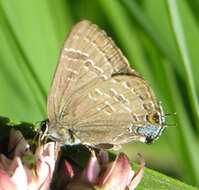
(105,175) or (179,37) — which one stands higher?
(179,37)

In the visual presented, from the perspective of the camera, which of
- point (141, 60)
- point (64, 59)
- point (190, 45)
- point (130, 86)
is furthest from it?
point (190, 45)

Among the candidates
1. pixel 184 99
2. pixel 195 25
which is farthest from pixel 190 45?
pixel 184 99

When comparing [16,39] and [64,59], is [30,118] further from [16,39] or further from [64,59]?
[64,59]

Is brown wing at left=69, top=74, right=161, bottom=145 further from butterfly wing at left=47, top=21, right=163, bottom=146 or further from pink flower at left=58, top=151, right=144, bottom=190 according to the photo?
pink flower at left=58, top=151, right=144, bottom=190

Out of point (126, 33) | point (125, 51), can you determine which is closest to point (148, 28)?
point (126, 33)

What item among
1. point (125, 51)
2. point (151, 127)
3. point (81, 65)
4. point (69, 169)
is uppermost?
point (81, 65)

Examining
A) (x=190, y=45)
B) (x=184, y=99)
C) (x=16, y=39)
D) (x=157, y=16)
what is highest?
(x=16, y=39)

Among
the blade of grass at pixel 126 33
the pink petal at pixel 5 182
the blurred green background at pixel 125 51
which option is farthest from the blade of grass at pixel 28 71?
the pink petal at pixel 5 182

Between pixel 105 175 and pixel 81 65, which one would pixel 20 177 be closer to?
pixel 105 175
